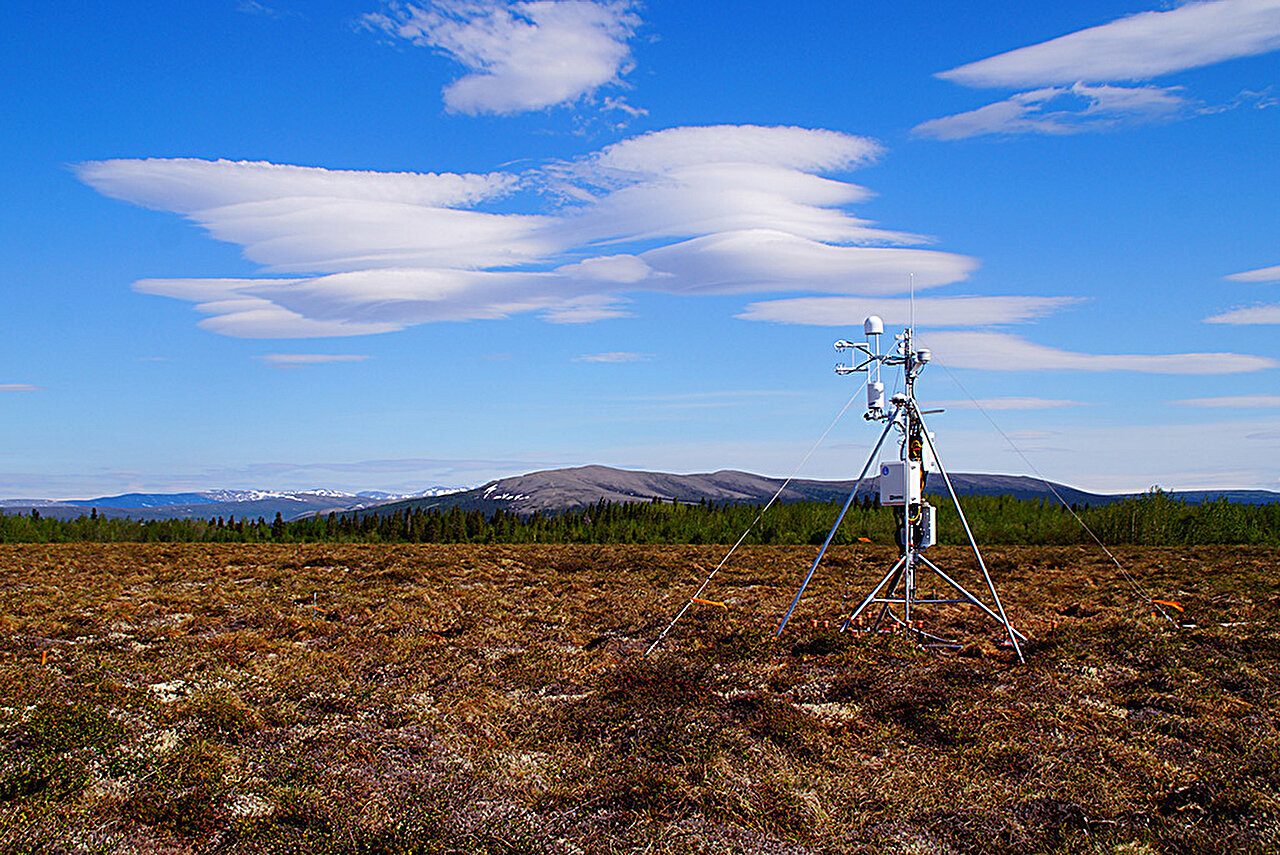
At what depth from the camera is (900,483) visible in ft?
45.2

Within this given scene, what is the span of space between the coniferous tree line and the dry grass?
86.2 ft

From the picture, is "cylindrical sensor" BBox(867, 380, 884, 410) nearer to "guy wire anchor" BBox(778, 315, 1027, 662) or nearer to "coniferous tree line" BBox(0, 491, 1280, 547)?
"guy wire anchor" BBox(778, 315, 1027, 662)

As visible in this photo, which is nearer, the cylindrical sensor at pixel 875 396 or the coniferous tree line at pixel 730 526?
the cylindrical sensor at pixel 875 396

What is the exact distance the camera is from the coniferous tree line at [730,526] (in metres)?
42.9

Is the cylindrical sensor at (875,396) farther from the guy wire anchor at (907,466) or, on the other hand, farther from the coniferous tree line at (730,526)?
the coniferous tree line at (730,526)

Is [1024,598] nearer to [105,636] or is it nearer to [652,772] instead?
[652,772]

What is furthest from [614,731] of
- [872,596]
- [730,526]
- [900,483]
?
[730,526]

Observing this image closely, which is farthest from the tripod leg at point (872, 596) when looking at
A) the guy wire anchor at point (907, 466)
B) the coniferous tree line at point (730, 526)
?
the coniferous tree line at point (730, 526)

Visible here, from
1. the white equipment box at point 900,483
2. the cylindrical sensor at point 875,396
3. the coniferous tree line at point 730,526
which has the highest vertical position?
the cylindrical sensor at point 875,396

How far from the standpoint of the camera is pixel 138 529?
54.7 m

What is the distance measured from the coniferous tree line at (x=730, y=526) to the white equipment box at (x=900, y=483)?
99.4 feet

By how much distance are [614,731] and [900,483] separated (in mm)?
5708

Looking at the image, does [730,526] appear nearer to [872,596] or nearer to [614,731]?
[872,596]

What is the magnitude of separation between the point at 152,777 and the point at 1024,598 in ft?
54.3
